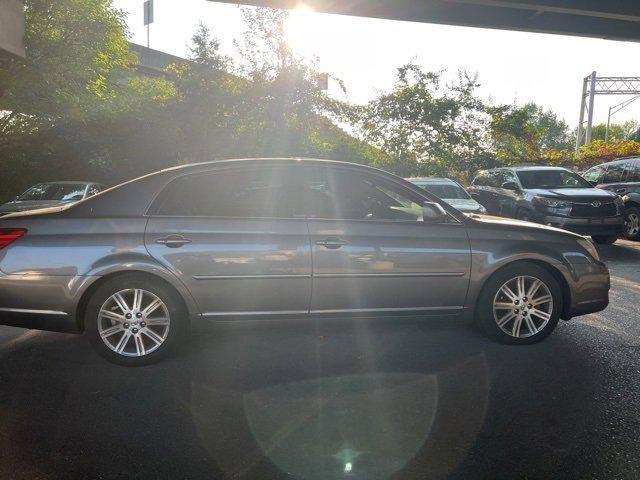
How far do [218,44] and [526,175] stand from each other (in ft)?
46.9

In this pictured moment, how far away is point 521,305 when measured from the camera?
4.35 meters

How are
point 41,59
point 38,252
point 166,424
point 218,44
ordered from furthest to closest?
point 218,44, point 41,59, point 38,252, point 166,424

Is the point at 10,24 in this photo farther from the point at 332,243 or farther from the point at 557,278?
the point at 557,278

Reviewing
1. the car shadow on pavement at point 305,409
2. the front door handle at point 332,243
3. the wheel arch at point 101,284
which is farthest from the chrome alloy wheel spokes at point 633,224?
the wheel arch at point 101,284

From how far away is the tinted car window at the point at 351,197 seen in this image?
4242mm

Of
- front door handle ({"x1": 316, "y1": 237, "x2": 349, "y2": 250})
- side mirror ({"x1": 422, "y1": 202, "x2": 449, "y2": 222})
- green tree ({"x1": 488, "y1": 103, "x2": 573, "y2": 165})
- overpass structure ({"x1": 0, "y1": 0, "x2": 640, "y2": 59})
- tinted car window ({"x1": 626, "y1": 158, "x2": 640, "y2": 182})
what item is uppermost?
overpass structure ({"x1": 0, "y1": 0, "x2": 640, "y2": 59})

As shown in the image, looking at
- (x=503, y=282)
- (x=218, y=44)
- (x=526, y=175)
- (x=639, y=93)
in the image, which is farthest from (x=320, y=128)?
(x=639, y=93)

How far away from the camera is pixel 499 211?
12.2 meters

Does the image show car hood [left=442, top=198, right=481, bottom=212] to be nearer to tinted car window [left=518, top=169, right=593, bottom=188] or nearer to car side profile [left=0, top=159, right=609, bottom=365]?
tinted car window [left=518, top=169, right=593, bottom=188]

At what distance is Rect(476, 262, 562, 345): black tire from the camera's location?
432 cm

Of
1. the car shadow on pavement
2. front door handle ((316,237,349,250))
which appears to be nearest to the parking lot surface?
the car shadow on pavement

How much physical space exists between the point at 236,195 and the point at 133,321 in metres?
1.25

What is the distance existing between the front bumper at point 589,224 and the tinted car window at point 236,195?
24.4 ft

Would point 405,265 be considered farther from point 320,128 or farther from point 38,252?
point 320,128
